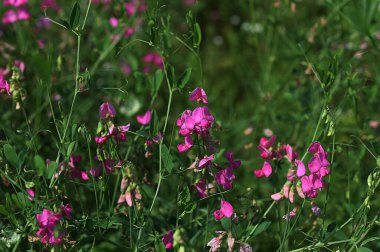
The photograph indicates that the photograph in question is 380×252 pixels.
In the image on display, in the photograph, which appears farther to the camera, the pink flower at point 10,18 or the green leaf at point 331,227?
the pink flower at point 10,18

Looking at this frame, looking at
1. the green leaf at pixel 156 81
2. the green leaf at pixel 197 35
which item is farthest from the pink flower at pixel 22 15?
the green leaf at pixel 197 35

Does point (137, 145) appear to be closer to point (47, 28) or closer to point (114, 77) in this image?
point (114, 77)

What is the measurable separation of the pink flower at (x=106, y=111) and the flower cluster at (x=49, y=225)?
261 millimetres

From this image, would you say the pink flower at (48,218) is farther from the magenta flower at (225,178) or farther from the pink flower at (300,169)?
the pink flower at (300,169)

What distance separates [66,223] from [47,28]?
74.1 inches

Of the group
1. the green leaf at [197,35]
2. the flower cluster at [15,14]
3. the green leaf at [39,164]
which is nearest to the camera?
the green leaf at [39,164]

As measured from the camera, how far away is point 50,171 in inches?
55.4

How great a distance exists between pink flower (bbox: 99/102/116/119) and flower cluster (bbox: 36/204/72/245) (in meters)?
0.26

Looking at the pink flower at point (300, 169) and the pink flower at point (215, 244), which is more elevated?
the pink flower at point (300, 169)

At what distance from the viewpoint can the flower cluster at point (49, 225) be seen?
140 cm

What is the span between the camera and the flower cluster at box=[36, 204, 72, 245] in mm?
1401

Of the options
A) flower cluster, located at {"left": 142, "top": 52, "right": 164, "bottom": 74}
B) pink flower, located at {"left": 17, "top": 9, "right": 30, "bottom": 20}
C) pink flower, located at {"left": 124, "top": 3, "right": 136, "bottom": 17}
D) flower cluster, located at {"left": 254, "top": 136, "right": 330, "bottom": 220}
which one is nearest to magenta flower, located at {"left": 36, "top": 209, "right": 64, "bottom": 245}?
flower cluster, located at {"left": 254, "top": 136, "right": 330, "bottom": 220}

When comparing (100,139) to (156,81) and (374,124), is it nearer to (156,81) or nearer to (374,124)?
(156,81)

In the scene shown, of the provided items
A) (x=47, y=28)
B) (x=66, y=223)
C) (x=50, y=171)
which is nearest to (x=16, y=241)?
(x=66, y=223)
